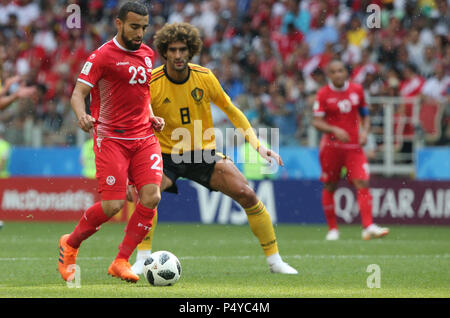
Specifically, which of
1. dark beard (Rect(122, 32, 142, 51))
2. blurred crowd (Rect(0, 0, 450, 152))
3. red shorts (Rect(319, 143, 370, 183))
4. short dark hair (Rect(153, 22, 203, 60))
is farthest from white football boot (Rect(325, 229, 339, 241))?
dark beard (Rect(122, 32, 142, 51))

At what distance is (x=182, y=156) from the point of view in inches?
352

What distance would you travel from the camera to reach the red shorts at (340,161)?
43.0 ft

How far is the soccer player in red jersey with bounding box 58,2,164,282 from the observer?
25.4ft

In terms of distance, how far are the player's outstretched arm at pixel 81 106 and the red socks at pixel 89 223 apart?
84 cm

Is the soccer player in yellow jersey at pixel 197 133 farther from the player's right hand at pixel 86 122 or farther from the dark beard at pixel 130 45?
the player's right hand at pixel 86 122

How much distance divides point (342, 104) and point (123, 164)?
607 cm

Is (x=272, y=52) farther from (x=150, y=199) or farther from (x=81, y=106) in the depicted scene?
(x=81, y=106)

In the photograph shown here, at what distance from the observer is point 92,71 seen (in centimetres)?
769

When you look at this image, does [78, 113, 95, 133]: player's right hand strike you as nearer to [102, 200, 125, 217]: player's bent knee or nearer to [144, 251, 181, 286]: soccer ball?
[102, 200, 125, 217]: player's bent knee

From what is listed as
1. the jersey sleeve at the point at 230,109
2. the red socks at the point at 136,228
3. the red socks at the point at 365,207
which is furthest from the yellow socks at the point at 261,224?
the red socks at the point at 365,207

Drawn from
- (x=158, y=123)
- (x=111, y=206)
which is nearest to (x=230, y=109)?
(x=158, y=123)
